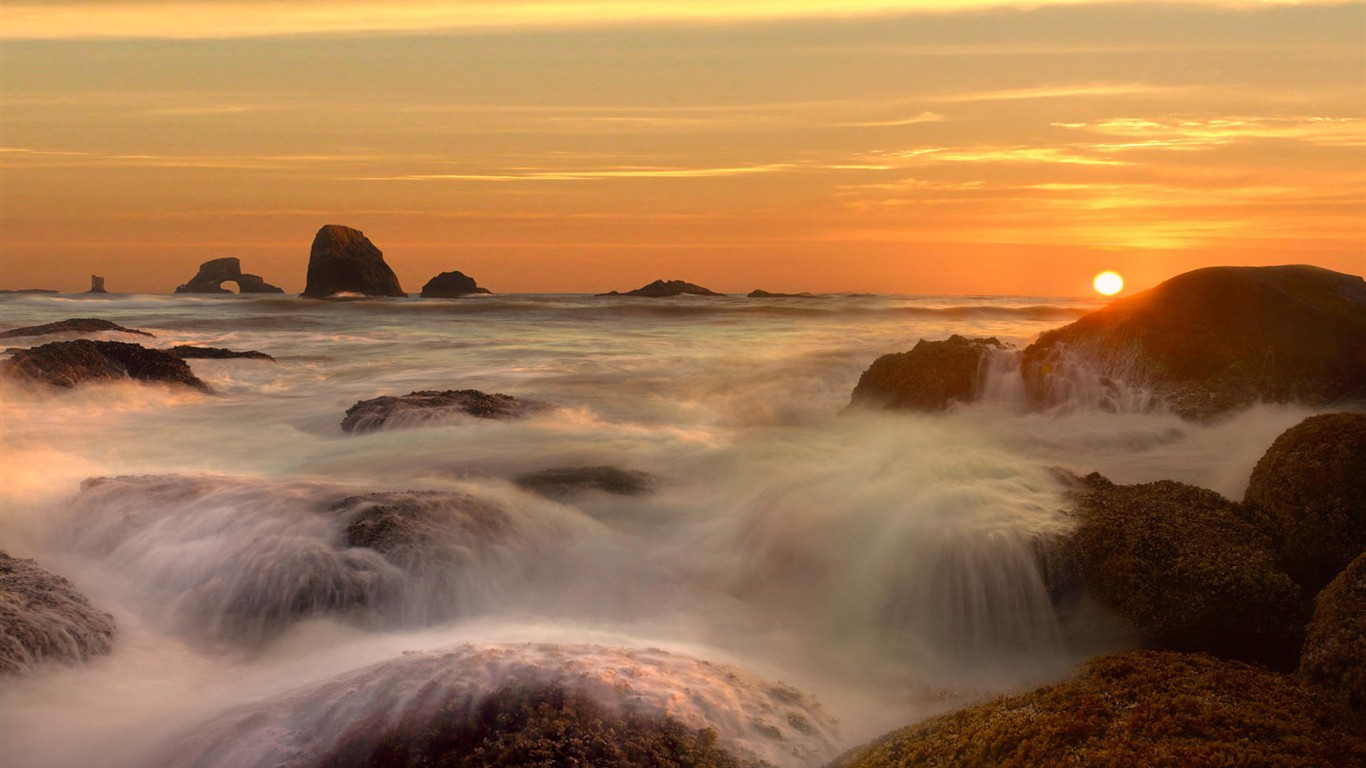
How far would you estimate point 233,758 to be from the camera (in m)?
3.72

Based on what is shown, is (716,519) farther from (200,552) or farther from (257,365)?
(257,365)

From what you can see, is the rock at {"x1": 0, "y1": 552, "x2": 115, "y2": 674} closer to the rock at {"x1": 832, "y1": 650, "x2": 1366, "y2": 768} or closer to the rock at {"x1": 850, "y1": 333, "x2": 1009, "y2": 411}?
the rock at {"x1": 832, "y1": 650, "x2": 1366, "y2": 768}

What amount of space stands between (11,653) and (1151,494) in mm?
6495

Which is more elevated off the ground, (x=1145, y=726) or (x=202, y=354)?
(x=202, y=354)

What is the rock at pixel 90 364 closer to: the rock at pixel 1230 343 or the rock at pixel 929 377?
the rock at pixel 929 377

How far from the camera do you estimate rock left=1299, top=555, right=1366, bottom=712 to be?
3.60 meters

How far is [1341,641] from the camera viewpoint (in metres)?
3.78

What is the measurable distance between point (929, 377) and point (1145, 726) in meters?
8.50

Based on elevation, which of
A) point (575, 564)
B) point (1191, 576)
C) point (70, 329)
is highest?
point (70, 329)

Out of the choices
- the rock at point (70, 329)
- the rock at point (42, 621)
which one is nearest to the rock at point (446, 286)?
the rock at point (70, 329)

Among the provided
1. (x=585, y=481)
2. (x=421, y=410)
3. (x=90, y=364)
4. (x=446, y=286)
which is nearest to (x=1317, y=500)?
(x=585, y=481)

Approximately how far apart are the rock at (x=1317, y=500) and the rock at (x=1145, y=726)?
1.89 meters

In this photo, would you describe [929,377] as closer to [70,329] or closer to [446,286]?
[70,329]

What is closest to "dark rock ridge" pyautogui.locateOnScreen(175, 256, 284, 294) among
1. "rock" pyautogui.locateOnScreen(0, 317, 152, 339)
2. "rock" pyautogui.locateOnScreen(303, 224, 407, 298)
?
"rock" pyautogui.locateOnScreen(303, 224, 407, 298)
